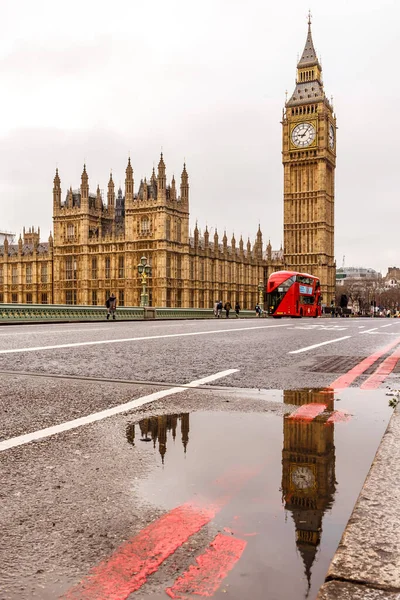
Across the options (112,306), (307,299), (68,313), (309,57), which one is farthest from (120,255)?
(309,57)

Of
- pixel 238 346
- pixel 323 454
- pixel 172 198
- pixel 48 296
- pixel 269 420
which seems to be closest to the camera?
pixel 323 454

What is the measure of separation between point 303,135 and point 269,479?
88.7 meters

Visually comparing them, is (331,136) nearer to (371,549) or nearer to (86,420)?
(86,420)

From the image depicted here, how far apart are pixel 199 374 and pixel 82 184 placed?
2412 inches

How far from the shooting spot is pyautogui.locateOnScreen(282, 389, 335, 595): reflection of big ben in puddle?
1832 millimetres

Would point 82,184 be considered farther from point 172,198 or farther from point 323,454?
point 323,454

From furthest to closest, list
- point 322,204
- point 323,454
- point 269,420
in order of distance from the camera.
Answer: point 322,204, point 269,420, point 323,454

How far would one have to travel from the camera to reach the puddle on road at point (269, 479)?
162 centimetres

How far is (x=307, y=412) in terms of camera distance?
386 cm

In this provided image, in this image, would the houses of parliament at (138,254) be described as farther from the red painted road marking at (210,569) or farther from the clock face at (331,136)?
the red painted road marking at (210,569)

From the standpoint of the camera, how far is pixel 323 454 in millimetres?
2760

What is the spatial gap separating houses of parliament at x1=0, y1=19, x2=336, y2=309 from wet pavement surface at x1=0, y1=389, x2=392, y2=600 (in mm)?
55946

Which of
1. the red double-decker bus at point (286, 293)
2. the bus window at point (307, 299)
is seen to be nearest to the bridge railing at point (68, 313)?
the red double-decker bus at point (286, 293)

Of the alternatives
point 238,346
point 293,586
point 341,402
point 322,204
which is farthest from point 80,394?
point 322,204
